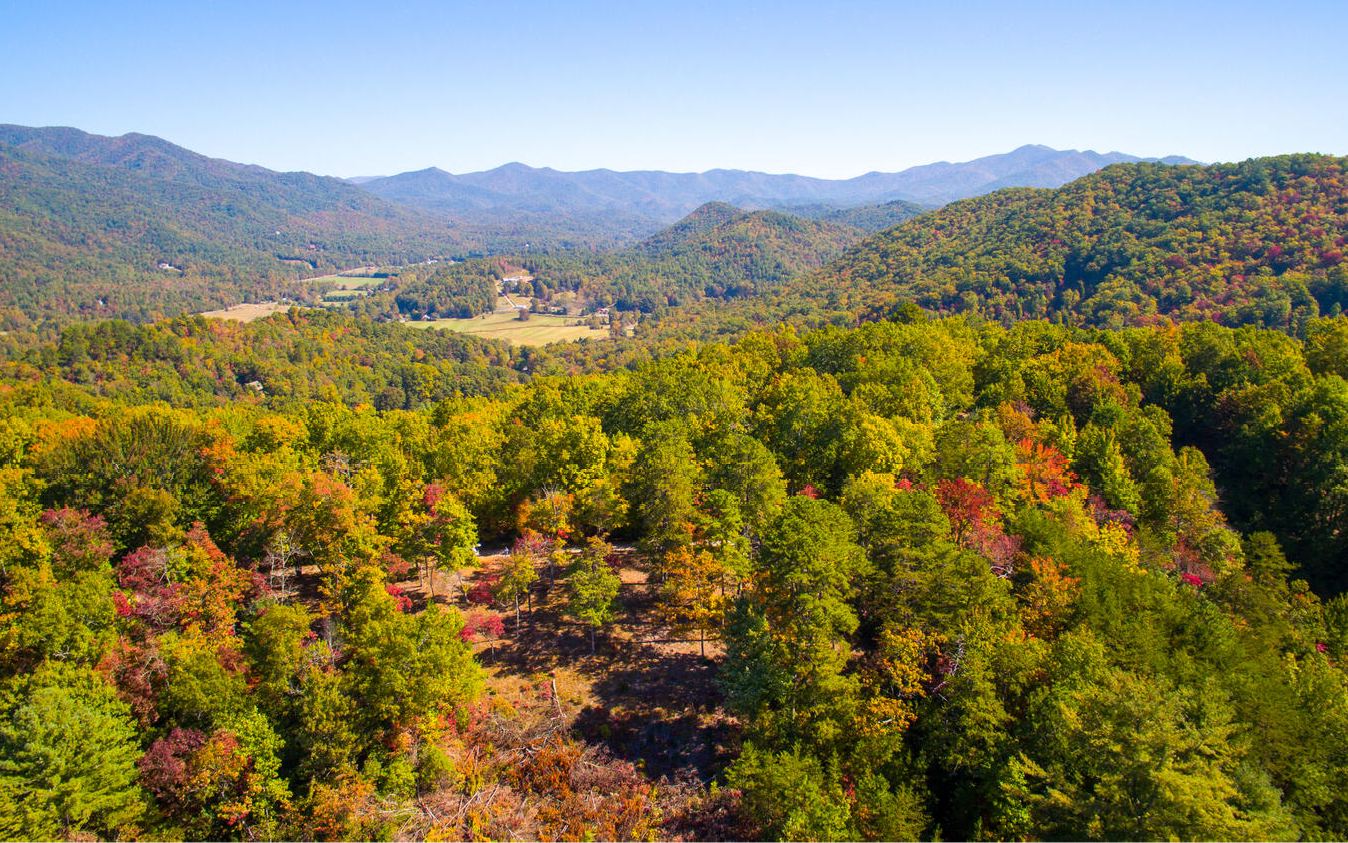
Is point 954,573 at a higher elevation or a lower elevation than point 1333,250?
lower

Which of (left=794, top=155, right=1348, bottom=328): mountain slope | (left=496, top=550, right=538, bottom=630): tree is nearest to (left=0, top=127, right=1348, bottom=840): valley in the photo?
(left=496, top=550, right=538, bottom=630): tree

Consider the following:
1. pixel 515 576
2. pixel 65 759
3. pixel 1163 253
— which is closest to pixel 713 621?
pixel 515 576

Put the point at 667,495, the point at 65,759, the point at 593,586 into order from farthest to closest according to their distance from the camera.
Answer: the point at 667,495 → the point at 593,586 → the point at 65,759

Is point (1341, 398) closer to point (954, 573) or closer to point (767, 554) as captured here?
point (954, 573)

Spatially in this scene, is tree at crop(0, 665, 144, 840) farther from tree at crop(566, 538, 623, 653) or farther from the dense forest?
tree at crop(566, 538, 623, 653)

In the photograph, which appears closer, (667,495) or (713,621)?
(713,621)

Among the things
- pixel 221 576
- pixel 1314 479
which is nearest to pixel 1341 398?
pixel 1314 479

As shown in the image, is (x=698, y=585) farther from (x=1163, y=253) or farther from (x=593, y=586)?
(x=1163, y=253)
